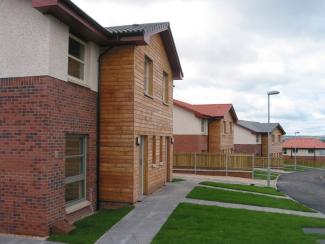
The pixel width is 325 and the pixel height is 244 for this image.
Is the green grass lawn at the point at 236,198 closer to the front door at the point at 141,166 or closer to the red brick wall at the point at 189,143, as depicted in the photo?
the front door at the point at 141,166

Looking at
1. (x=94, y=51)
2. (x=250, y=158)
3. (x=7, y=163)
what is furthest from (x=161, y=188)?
(x=250, y=158)

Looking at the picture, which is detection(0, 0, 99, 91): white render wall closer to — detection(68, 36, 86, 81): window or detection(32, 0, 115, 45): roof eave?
detection(32, 0, 115, 45): roof eave

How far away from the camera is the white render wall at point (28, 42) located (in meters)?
8.88

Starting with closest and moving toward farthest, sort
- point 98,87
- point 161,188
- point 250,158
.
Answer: point 98,87 → point 161,188 → point 250,158

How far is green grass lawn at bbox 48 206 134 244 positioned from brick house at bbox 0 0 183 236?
1.43 feet

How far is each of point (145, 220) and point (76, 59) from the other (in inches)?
196

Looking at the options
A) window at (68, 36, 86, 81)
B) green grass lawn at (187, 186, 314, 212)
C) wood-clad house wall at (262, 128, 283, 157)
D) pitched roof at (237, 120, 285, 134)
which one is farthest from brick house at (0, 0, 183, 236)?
wood-clad house wall at (262, 128, 283, 157)

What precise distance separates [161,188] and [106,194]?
4.32 meters

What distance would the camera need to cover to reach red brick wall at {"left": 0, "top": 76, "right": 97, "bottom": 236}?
873cm

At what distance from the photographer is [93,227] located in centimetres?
938

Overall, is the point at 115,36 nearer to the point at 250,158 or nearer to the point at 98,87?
Result: the point at 98,87

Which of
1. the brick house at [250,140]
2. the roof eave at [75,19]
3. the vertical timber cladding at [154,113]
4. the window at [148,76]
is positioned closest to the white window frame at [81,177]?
the vertical timber cladding at [154,113]

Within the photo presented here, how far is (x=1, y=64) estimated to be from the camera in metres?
9.20

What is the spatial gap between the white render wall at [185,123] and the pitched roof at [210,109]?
0.48 meters
